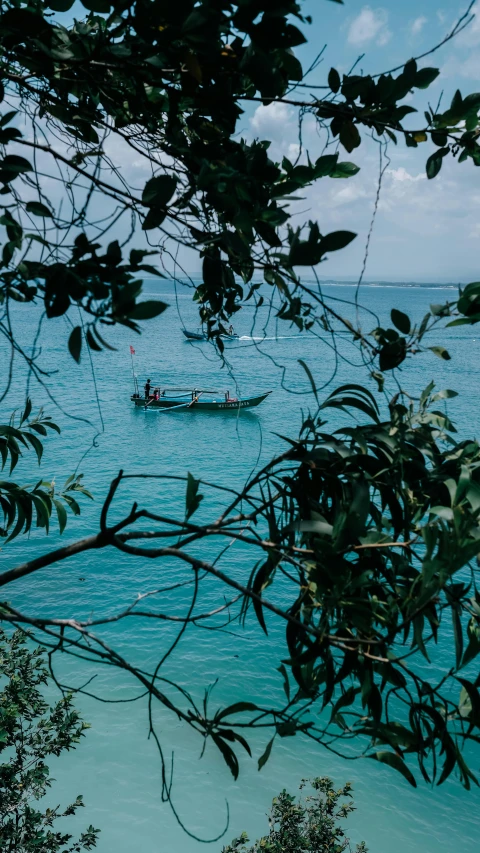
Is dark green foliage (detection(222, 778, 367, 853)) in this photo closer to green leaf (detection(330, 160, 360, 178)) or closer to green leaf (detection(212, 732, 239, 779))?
green leaf (detection(212, 732, 239, 779))

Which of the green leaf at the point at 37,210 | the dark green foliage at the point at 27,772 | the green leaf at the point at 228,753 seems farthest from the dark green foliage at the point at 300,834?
the green leaf at the point at 37,210

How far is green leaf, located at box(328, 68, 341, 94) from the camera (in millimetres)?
1777

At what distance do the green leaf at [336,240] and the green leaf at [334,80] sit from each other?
81 centimetres

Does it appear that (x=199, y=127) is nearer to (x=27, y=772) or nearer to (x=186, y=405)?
(x=27, y=772)

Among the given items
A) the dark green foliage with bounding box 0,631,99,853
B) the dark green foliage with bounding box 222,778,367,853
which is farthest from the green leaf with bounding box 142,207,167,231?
the dark green foliage with bounding box 222,778,367,853

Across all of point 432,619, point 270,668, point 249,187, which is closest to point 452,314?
point 249,187

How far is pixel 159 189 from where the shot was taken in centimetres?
140

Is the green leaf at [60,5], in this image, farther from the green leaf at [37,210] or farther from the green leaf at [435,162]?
the green leaf at [435,162]

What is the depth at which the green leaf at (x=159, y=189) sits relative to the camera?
4.57 feet

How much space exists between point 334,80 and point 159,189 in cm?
71

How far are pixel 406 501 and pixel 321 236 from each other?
706mm

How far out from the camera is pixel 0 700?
4.62 m

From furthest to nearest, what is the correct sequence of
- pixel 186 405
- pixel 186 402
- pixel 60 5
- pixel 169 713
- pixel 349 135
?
pixel 186 402
pixel 186 405
pixel 169 713
pixel 349 135
pixel 60 5

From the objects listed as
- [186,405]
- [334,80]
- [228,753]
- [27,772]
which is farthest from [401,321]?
[186,405]
